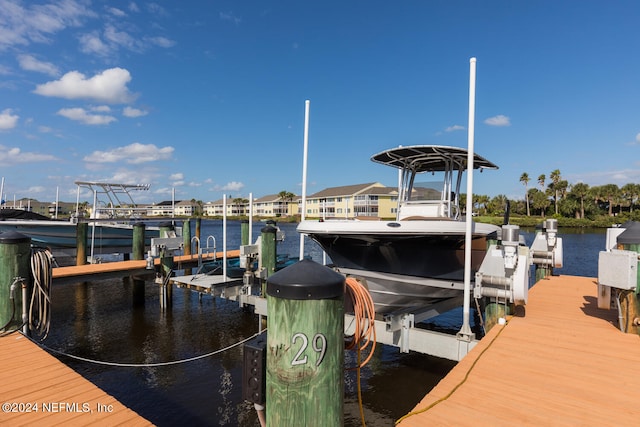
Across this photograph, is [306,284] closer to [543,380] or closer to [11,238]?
[543,380]

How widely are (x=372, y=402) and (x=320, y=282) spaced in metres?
6.58

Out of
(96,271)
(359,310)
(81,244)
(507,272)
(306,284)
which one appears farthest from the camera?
(81,244)

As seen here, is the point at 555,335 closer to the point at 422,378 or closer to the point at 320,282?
the point at 422,378

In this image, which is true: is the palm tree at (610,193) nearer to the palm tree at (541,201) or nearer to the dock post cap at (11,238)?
the palm tree at (541,201)

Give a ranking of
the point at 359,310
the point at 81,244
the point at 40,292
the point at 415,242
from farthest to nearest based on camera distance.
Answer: the point at 81,244 → the point at 415,242 → the point at 40,292 → the point at 359,310

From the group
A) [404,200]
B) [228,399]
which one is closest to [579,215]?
[404,200]

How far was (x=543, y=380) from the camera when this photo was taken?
4.04 metres

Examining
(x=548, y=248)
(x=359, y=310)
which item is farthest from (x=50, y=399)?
(x=548, y=248)

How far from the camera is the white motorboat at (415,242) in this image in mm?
8219

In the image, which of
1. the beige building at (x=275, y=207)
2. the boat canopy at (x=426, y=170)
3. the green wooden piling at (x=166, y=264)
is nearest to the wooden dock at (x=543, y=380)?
the boat canopy at (x=426, y=170)

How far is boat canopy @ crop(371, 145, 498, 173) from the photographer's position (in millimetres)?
9555

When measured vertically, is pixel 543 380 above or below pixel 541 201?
below

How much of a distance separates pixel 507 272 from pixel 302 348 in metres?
5.35

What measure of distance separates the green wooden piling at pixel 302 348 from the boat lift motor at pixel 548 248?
11.5 metres
